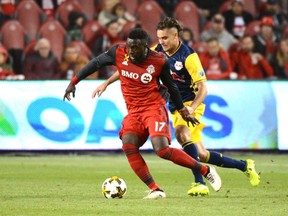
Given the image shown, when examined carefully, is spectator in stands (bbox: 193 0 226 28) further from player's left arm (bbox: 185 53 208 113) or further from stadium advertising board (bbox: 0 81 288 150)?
player's left arm (bbox: 185 53 208 113)

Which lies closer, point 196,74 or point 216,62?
point 196,74

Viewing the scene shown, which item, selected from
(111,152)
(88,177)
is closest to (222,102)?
(111,152)

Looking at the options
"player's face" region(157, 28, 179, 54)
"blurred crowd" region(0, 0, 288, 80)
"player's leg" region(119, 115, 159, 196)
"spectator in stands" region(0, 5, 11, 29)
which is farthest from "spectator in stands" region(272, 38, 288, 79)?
"player's leg" region(119, 115, 159, 196)

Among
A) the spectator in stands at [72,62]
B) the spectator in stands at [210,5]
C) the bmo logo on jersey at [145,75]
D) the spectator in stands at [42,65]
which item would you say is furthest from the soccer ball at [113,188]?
the spectator in stands at [210,5]

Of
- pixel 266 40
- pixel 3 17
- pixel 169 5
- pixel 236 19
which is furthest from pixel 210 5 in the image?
pixel 3 17

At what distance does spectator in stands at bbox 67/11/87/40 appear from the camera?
20.3 meters

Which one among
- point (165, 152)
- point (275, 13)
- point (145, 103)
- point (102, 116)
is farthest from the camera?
point (275, 13)

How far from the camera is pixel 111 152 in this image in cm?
1725

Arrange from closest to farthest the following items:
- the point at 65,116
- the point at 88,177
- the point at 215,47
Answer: the point at 88,177 < the point at 65,116 < the point at 215,47

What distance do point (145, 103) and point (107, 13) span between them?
33.7ft

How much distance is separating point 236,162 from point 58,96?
19.5 ft

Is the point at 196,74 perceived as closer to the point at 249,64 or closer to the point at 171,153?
the point at 171,153

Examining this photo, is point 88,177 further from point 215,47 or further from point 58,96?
point 215,47

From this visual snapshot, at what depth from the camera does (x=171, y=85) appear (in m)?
10.7
